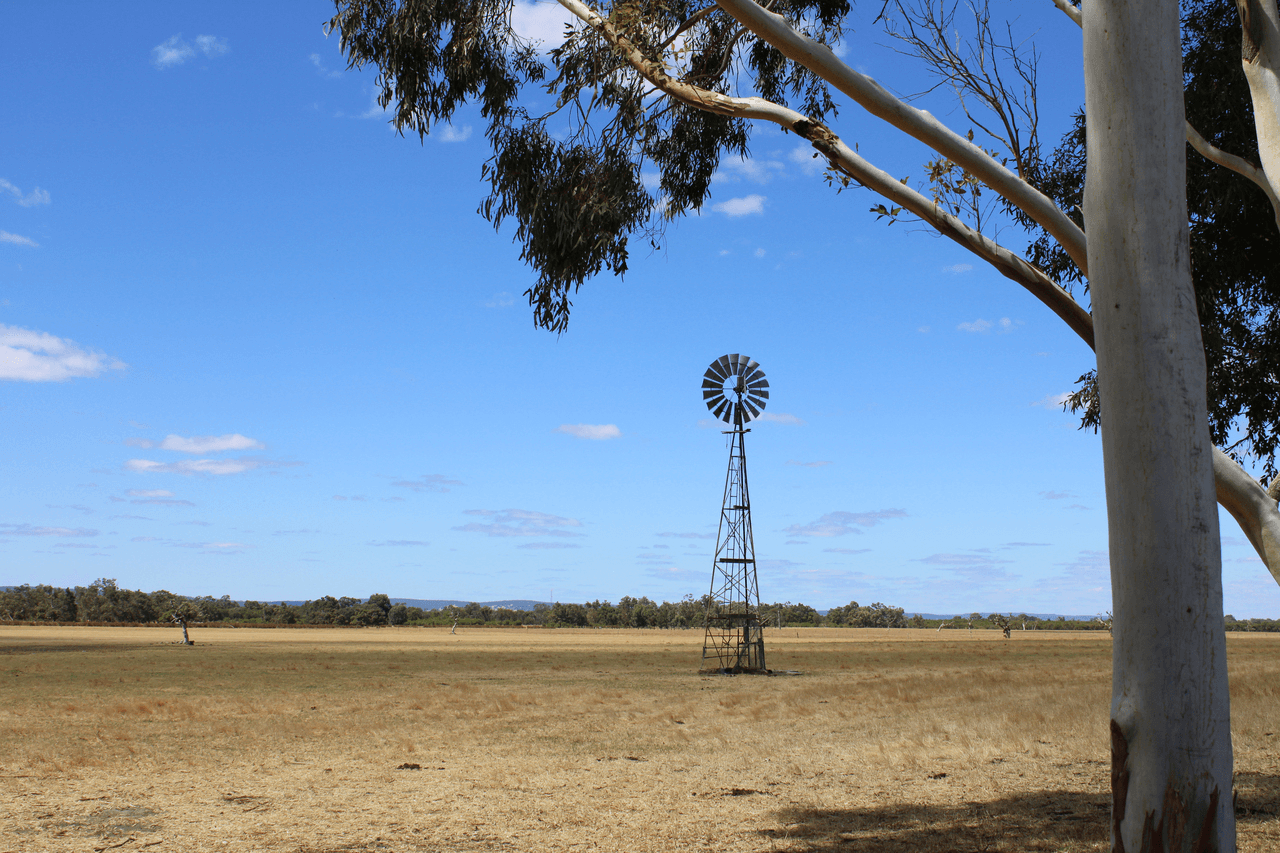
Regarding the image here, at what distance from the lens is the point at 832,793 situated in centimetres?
1102

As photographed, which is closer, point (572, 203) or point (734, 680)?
point (572, 203)

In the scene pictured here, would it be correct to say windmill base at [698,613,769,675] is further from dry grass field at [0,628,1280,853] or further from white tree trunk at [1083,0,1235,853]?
white tree trunk at [1083,0,1235,853]

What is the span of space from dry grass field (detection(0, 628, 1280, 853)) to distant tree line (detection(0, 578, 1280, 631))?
286 feet

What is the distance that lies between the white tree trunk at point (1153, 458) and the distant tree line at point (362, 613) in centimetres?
10473

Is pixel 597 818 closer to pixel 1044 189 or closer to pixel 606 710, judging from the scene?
pixel 1044 189

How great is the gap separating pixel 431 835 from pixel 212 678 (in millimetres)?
25118

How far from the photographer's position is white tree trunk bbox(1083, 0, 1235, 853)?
13.6 ft

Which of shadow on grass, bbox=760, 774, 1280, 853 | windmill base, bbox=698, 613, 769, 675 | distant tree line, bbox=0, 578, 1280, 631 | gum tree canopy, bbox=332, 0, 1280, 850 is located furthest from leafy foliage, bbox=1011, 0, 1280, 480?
distant tree line, bbox=0, 578, 1280, 631

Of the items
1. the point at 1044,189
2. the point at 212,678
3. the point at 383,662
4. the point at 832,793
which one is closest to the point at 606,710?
the point at 832,793

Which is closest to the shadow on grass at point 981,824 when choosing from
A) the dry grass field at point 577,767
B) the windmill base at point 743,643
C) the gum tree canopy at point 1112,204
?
the dry grass field at point 577,767

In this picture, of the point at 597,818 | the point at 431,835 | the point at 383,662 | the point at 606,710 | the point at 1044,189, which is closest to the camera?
the point at 431,835

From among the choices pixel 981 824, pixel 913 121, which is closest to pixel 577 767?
pixel 981 824

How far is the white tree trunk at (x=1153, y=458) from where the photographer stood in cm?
413

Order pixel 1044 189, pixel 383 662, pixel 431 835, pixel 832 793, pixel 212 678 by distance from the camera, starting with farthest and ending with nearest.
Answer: pixel 383 662
pixel 212 678
pixel 1044 189
pixel 832 793
pixel 431 835
